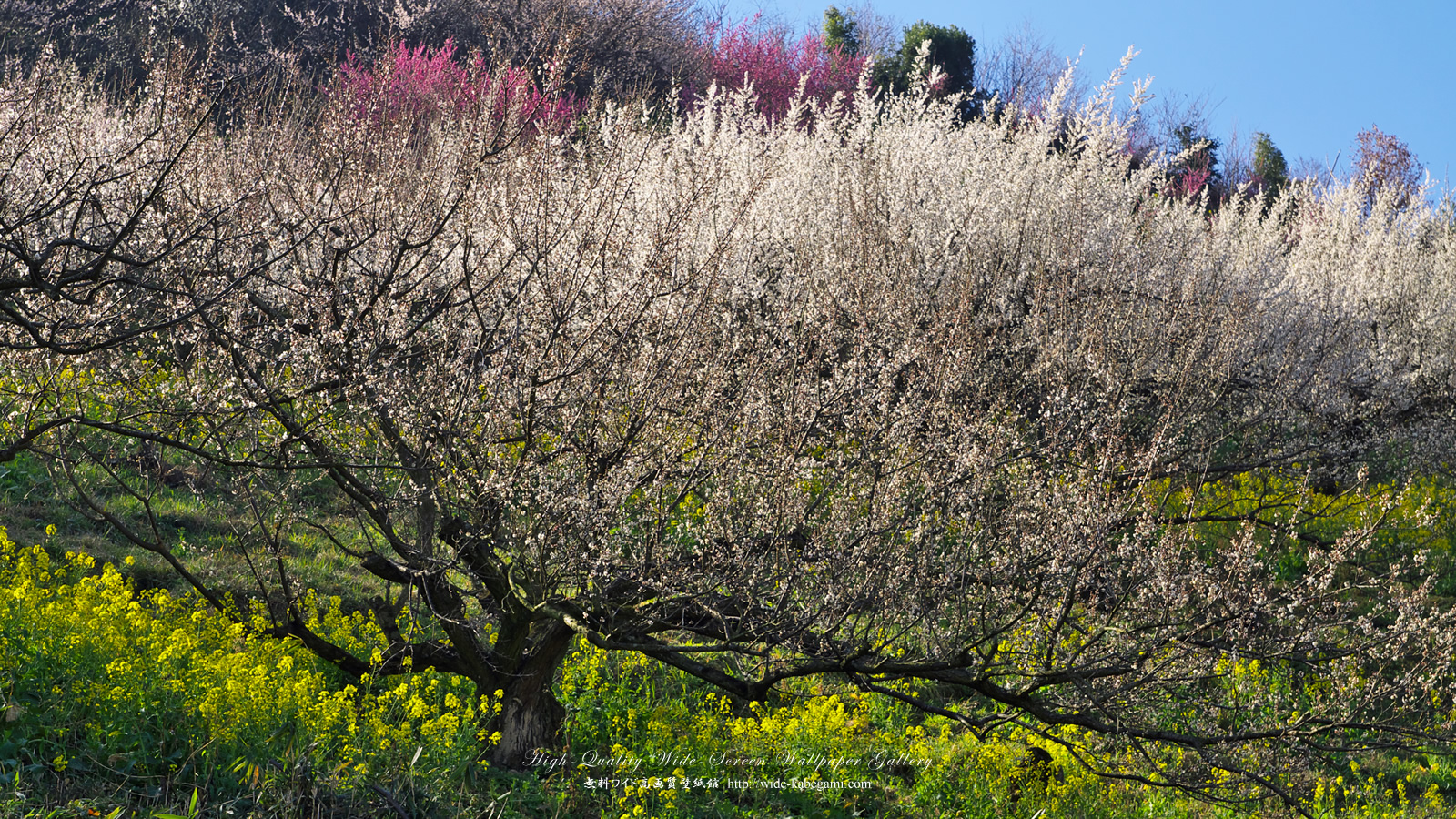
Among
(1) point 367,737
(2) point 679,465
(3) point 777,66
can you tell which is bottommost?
(1) point 367,737

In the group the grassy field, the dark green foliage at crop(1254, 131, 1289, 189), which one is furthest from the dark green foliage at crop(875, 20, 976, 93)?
the grassy field

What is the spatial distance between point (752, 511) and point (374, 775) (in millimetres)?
1880

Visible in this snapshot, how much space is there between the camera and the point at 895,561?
4.32 metres

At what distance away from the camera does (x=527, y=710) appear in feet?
16.2

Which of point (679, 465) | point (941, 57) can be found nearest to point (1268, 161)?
point (941, 57)

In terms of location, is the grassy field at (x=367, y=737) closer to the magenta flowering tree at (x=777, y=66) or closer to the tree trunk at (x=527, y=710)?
the tree trunk at (x=527, y=710)

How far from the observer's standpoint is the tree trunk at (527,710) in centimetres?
485

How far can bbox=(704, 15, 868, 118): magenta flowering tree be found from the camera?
24297mm

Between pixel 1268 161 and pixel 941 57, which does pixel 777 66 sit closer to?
pixel 941 57

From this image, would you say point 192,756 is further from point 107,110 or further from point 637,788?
point 107,110

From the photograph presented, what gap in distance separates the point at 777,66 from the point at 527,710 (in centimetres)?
2272

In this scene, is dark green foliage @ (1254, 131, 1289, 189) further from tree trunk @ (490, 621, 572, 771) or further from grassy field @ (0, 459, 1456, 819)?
tree trunk @ (490, 621, 572, 771)

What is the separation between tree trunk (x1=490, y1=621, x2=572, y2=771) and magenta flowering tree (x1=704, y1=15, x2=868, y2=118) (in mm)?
19816

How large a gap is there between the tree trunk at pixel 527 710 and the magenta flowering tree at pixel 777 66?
1982cm
